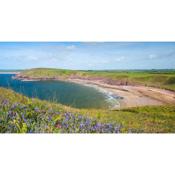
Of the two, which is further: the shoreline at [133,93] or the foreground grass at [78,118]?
the shoreline at [133,93]

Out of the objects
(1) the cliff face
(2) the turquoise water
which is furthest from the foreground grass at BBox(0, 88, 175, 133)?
(1) the cliff face

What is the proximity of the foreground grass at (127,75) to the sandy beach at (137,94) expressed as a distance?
6cm

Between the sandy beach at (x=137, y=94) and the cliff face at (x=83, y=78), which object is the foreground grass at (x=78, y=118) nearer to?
the sandy beach at (x=137, y=94)

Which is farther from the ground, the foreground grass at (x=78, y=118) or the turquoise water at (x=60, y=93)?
the turquoise water at (x=60, y=93)

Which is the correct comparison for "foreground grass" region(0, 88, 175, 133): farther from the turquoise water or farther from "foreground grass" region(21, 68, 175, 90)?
"foreground grass" region(21, 68, 175, 90)

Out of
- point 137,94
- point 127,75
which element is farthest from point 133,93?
point 127,75

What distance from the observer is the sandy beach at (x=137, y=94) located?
3629mm

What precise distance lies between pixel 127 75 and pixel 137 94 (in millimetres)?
218

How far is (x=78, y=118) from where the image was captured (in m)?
3.52

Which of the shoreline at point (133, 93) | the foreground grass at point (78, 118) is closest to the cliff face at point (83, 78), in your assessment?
the shoreline at point (133, 93)

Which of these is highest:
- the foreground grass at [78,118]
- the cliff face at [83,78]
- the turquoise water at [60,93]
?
the cliff face at [83,78]

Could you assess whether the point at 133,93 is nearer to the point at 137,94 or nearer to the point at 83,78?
the point at 137,94

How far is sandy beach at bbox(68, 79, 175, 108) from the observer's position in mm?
3629
